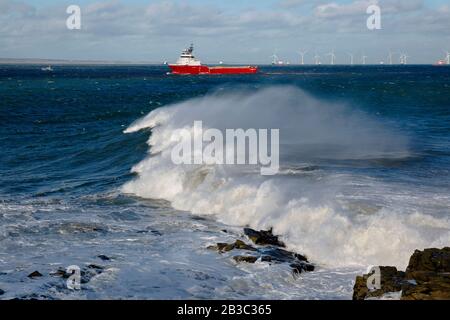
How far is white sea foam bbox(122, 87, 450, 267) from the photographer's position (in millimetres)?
15586

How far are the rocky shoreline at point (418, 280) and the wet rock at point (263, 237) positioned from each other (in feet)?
14.5

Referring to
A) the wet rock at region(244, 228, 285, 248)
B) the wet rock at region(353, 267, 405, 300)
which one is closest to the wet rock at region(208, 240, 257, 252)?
the wet rock at region(244, 228, 285, 248)

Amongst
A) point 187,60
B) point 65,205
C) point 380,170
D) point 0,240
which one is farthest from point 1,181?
point 187,60

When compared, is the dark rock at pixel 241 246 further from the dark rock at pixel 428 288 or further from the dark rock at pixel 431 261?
the dark rock at pixel 428 288

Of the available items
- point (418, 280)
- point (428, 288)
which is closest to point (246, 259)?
point (418, 280)

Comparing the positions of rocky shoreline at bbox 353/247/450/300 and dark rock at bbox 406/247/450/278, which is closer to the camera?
rocky shoreline at bbox 353/247/450/300

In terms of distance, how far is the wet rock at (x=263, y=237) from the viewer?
16.4m

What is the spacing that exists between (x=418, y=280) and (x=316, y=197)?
7.81 meters

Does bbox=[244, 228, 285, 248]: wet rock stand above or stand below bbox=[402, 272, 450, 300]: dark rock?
below

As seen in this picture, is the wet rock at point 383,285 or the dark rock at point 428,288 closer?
the dark rock at point 428,288

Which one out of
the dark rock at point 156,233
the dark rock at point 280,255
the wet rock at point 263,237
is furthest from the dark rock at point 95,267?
the wet rock at point 263,237

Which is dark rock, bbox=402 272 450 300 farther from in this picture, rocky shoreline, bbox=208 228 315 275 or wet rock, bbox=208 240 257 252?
wet rock, bbox=208 240 257 252

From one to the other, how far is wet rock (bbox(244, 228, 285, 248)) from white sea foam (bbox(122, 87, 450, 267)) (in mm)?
326

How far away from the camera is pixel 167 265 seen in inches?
579
